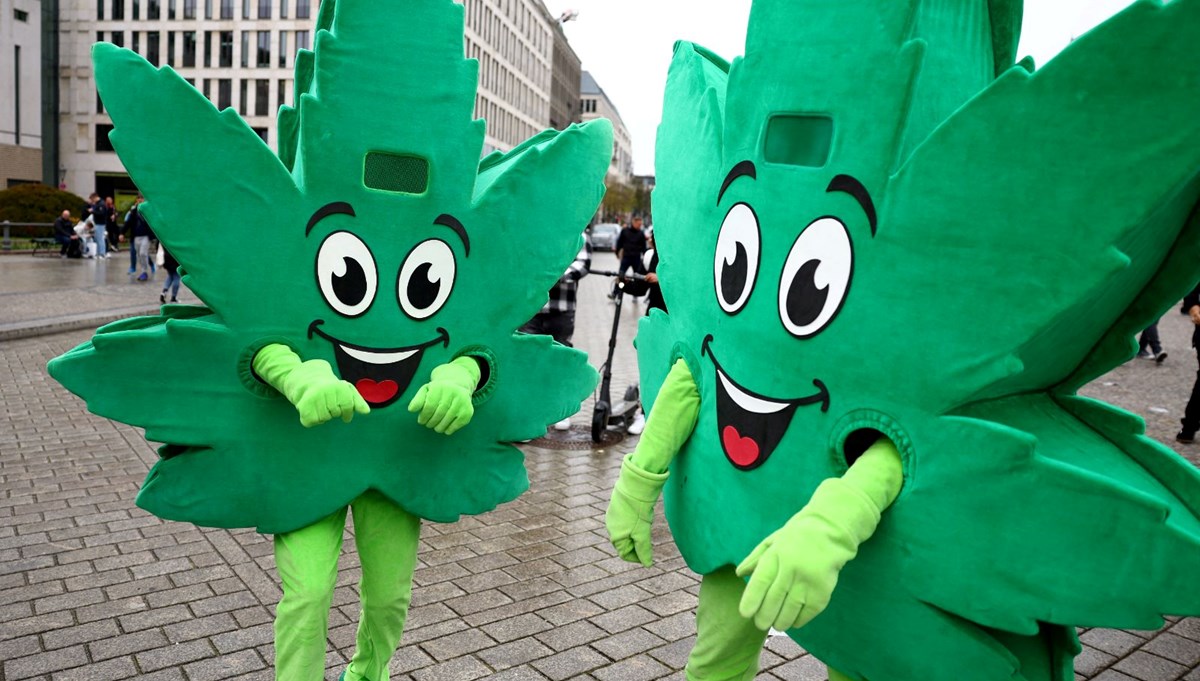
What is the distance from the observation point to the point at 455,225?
3.30m

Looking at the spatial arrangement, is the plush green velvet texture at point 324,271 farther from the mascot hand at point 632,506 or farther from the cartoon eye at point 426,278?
the mascot hand at point 632,506

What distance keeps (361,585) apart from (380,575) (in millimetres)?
76

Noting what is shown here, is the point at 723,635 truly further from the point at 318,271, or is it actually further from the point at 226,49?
the point at 226,49

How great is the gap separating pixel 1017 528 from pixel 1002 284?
0.54 metres

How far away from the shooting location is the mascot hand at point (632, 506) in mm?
2797

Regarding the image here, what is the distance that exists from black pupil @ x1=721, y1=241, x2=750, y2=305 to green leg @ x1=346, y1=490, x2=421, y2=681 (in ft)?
4.96

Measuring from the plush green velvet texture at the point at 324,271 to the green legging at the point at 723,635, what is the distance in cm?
107

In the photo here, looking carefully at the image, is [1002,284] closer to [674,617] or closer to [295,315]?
[295,315]

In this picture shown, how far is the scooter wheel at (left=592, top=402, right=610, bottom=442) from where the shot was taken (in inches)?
316

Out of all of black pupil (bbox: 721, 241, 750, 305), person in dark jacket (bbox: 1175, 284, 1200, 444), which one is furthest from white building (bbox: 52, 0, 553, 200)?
black pupil (bbox: 721, 241, 750, 305)

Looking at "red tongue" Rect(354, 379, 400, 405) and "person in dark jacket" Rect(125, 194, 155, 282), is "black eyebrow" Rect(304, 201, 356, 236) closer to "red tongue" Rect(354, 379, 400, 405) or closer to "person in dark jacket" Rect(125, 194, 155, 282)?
"red tongue" Rect(354, 379, 400, 405)

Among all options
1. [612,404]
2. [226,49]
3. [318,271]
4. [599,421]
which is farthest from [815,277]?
[226,49]

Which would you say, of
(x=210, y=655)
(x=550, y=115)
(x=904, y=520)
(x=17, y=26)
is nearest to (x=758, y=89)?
(x=904, y=520)

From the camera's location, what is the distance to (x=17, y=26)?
43.7 meters
